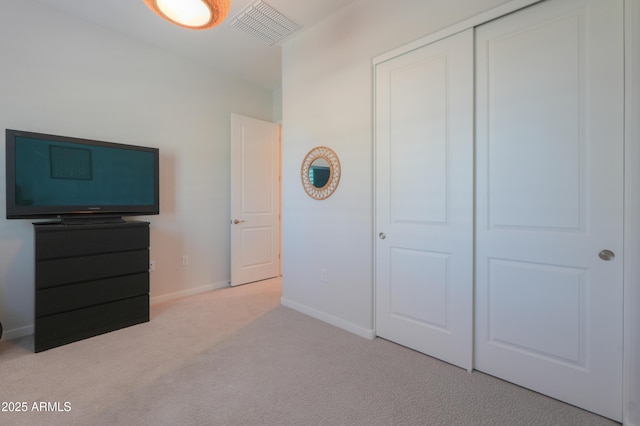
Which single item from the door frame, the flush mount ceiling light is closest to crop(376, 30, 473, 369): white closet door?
the door frame

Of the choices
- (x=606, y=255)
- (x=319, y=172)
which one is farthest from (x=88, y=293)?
(x=606, y=255)

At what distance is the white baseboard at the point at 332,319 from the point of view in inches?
91.7

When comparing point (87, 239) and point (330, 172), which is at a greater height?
point (330, 172)

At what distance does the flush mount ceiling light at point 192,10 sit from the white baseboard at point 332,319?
239 centimetres

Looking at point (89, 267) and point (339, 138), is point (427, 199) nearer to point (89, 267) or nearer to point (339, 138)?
point (339, 138)

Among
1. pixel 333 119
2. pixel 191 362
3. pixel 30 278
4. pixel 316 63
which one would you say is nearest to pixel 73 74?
pixel 30 278

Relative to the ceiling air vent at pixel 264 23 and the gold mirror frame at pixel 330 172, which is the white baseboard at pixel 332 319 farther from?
the ceiling air vent at pixel 264 23

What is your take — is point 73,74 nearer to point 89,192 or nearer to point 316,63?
point 89,192

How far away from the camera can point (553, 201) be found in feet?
5.06

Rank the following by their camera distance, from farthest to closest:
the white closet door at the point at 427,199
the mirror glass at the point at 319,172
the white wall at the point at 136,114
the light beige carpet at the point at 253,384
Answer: the mirror glass at the point at 319,172
the white wall at the point at 136,114
the white closet door at the point at 427,199
the light beige carpet at the point at 253,384

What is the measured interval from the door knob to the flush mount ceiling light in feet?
7.59

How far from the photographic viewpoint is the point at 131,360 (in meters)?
1.97

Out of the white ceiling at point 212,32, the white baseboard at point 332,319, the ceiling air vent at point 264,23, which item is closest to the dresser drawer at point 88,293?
the white baseboard at point 332,319

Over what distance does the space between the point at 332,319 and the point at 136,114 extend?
2.91 metres
